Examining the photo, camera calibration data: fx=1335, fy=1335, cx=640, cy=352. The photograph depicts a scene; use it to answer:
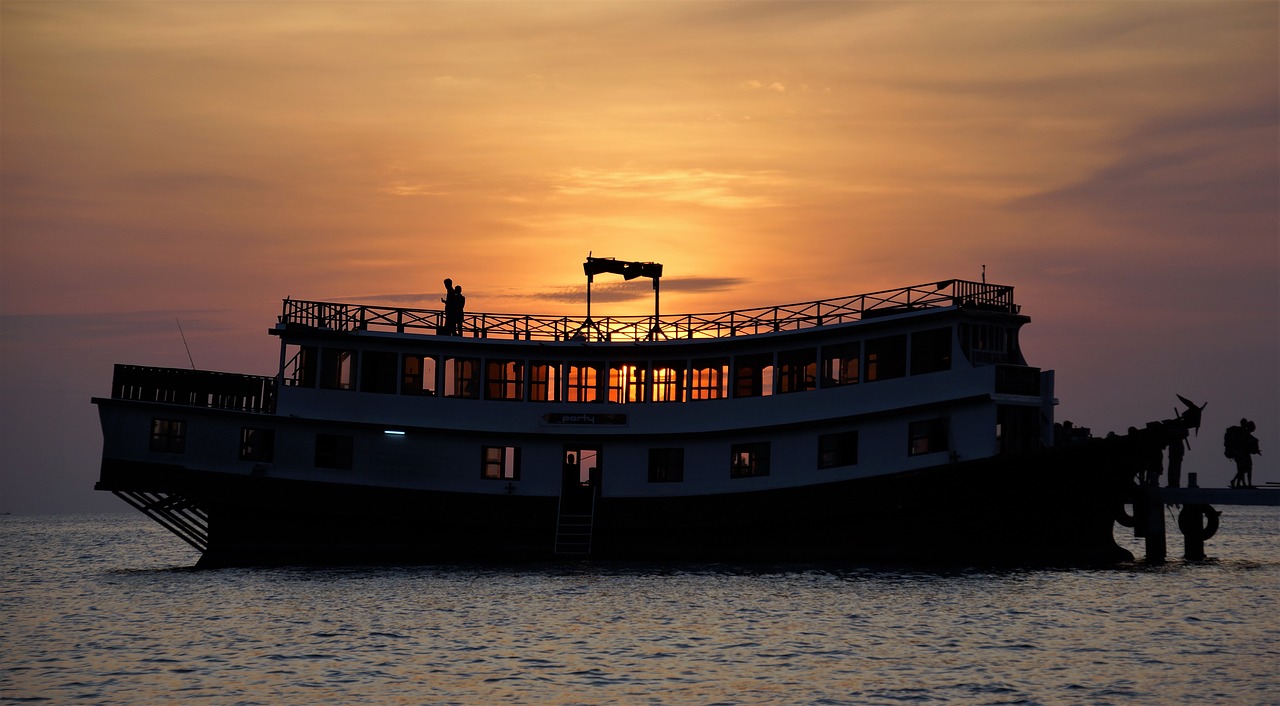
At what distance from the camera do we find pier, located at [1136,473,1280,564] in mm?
33969

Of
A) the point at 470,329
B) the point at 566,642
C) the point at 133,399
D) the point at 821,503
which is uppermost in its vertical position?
the point at 470,329

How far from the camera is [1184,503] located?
35.7m

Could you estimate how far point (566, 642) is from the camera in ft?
79.6

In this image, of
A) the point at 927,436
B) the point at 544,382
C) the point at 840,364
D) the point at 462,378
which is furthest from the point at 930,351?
the point at 462,378

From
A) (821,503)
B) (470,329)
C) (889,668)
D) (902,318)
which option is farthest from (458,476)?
(889,668)

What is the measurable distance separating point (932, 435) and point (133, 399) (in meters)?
21.6

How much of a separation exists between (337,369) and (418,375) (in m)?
2.30

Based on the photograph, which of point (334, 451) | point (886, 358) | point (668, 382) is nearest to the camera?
point (886, 358)

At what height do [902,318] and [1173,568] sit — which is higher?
[902,318]

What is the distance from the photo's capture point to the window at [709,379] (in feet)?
126

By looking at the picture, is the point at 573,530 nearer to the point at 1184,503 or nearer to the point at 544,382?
the point at 544,382

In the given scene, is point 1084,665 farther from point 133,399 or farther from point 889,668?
point 133,399

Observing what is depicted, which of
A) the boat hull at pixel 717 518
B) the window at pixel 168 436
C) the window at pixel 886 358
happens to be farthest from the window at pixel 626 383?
the window at pixel 168 436

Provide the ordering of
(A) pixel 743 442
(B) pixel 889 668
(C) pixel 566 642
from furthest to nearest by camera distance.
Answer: (A) pixel 743 442 → (C) pixel 566 642 → (B) pixel 889 668
